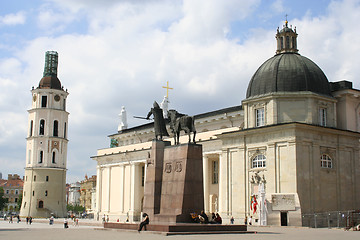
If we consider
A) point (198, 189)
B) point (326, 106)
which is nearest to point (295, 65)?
point (326, 106)

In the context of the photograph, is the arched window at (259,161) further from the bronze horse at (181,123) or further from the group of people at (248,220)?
the bronze horse at (181,123)

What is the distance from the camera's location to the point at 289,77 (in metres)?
50.4

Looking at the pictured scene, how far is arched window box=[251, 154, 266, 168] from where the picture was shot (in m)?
49.2

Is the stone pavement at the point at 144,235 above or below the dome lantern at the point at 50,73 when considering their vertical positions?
below

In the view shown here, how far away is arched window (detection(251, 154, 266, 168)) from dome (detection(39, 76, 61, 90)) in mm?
58921

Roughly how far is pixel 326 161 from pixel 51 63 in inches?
2758

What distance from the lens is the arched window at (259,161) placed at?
49181 mm

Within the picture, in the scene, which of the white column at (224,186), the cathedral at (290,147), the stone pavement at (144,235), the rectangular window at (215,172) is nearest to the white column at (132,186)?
the rectangular window at (215,172)

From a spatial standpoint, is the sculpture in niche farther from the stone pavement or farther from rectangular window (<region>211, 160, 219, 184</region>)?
rectangular window (<region>211, 160, 219, 184</region>)

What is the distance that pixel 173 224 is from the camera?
28250 millimetres

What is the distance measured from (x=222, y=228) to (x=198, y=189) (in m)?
2.68

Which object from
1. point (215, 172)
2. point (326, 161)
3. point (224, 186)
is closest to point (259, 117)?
point (326, 161)

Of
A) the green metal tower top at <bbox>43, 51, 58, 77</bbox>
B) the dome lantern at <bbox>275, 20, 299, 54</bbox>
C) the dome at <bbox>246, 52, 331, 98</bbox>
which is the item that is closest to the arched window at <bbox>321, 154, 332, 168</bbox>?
the dome at <bbox>246, 52, 331, 98</bbox>

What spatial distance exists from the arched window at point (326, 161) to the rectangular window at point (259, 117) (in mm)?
6823
